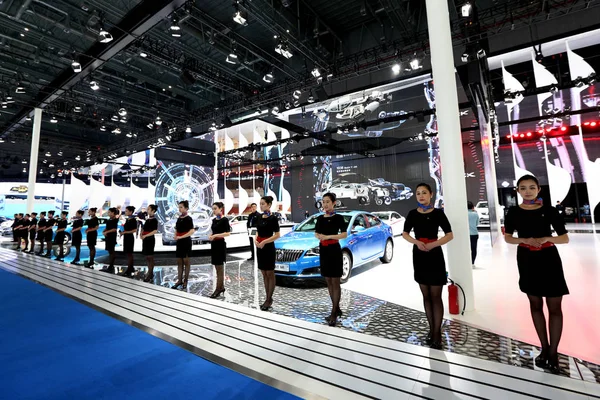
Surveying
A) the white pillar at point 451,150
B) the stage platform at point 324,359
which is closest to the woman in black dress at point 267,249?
the stage platform at point 324,359

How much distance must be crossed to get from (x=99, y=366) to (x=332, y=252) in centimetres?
232

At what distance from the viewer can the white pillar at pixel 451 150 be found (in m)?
3.43

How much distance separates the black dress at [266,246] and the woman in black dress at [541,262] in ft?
8.43

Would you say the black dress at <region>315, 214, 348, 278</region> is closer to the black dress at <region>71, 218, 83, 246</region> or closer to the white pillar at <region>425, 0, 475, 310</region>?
the white pillar at <region>425, 0, 475, 310</region>

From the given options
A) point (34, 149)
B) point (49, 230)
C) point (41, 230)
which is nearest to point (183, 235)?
point (49, 230)

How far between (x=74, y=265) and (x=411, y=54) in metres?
9.99

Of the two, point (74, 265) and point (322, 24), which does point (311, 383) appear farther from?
point (322, 24)

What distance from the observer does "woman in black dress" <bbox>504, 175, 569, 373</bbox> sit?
2115mm

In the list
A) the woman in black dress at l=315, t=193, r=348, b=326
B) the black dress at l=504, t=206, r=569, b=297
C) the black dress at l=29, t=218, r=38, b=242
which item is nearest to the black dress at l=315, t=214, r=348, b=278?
the woman in black dress at l=315, t=193, r=348, b=326

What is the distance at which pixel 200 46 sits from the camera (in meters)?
9.08

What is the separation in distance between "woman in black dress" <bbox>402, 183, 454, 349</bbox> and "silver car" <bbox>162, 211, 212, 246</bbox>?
31.4 feet

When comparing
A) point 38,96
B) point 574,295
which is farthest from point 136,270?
point 38,96

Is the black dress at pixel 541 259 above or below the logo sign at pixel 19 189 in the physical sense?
below

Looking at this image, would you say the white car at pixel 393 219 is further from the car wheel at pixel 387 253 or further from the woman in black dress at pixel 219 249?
the woman in black dress at pixel 219 249
